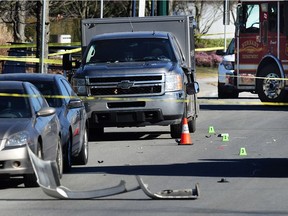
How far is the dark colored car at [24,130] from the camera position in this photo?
1223cm

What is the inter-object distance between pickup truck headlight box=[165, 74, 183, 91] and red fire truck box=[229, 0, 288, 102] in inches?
339

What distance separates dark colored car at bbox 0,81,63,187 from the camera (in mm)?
12227

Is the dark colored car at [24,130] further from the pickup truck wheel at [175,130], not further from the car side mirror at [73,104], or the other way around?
the pickup truck wheel at [175,130]

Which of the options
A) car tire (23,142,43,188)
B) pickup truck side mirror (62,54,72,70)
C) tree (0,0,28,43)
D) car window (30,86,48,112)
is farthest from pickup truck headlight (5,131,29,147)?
tree (0,0,28,43)

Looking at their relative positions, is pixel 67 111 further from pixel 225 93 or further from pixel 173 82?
pixel 225 93

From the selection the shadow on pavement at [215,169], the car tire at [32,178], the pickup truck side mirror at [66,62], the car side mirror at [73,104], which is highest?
the pickup truck side mirror at [66,62]

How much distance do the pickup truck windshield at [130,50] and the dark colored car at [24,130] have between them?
18.7 feet

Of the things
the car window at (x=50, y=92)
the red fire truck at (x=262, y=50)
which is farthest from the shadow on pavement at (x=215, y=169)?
the red fire truck at (x=262, y=50)

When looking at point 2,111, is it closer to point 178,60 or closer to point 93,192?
point 93,192

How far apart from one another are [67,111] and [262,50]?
13981 mm

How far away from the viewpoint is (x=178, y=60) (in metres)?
19.4

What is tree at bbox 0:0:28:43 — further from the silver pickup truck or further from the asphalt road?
the silver pickup truck

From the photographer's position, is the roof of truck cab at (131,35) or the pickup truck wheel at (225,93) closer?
the roof of truck cab at (131,35)

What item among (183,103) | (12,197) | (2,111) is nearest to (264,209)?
(12,197)
